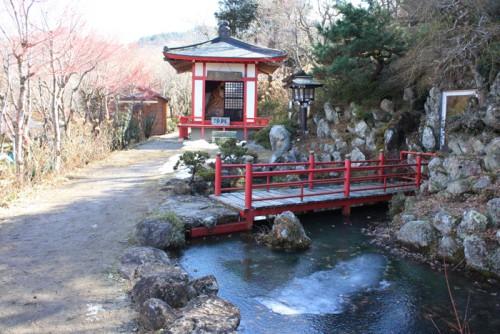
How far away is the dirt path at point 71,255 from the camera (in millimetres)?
4059

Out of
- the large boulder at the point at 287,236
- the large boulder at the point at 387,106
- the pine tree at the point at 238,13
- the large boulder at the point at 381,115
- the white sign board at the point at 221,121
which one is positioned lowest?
the large boulder at the point at 287,236

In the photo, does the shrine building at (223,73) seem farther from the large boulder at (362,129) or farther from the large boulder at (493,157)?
the large boulder at (493,157)

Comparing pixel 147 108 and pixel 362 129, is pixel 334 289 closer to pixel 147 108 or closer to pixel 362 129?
pixel 362 129

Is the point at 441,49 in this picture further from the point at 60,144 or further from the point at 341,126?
the point at 60,144

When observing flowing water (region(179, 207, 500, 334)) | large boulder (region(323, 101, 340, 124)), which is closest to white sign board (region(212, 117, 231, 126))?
large boulder (region(323, 101, 340, 124))

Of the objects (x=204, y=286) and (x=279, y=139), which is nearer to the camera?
(x=204, y=286)

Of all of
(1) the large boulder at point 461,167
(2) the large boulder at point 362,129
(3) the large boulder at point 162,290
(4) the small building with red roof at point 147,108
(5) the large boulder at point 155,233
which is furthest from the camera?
(4) the small building with red roof at point 147,108

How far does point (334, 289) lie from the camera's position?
19.1ft

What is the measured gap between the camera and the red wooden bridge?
841cm

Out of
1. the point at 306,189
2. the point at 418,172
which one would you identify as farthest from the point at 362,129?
the point at 306,189

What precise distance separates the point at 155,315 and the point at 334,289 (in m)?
2.81

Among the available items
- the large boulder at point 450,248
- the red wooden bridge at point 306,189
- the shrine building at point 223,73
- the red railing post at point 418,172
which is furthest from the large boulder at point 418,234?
the shrine building at point 223,73

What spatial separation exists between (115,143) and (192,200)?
29.8ft

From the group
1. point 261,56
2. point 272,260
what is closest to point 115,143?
point 261,56
